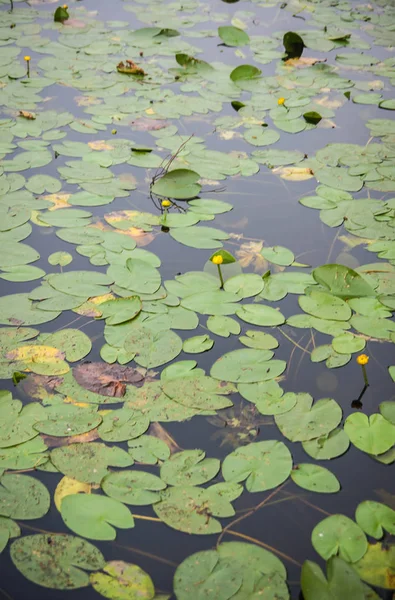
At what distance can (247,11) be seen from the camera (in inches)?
174

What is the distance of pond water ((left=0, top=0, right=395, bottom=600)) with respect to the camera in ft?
4.51

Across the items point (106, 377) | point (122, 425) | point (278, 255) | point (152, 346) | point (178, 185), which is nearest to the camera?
point (122, 425)

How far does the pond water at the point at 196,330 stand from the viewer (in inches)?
54.2

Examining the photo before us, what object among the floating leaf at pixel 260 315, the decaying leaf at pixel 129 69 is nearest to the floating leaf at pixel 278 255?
the floating leaf at pixel 260 315

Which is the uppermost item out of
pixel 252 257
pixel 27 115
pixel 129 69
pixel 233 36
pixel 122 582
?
pixel 233 36

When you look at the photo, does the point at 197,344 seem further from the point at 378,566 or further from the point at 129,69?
the point at 129,69

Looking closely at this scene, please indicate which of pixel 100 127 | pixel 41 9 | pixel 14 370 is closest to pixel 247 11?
pixel 41 9

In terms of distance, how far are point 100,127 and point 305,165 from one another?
102 centimetres

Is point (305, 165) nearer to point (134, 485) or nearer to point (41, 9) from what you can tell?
point (134, 485)

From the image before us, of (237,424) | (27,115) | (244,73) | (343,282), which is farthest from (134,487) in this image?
(244,73)

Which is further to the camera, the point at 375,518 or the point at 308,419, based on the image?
the point at 308,419

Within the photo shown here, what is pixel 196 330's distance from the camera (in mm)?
1950

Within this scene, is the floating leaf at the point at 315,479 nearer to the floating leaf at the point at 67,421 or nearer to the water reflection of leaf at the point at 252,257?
the floating leaf at the point at 67,421

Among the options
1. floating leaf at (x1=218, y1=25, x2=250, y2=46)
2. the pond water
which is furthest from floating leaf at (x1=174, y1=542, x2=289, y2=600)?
floating leaf at (x1=218, y1=25, x2=250, y2=46)
